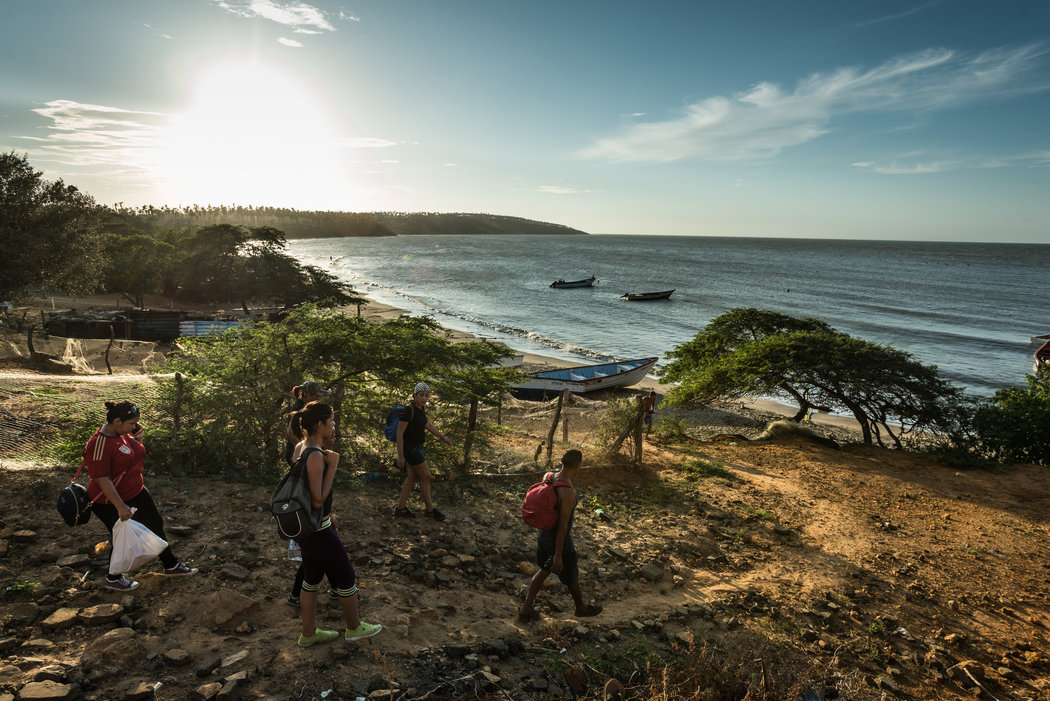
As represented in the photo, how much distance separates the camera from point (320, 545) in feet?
12.7

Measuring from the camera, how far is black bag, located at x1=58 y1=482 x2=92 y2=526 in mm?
4238

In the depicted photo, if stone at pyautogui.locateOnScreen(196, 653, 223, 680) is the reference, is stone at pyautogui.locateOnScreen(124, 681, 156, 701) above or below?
above

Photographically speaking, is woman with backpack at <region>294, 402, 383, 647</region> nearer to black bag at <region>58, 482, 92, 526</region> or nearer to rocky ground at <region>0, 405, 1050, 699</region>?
rocky ground at <region>0, 405, 1050, 699</region>

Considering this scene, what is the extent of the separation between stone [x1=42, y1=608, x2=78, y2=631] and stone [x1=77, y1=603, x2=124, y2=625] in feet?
0.16

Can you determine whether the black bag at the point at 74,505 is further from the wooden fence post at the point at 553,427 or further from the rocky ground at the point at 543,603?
the wooden fence post at the point at 553,427

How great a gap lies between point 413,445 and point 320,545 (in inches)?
96.6

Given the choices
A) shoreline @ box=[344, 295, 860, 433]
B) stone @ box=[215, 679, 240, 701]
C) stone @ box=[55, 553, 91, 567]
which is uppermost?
stone @ box=[55, 553, 91, 567]

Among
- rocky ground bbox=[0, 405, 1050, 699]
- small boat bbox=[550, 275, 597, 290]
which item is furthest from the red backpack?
small boat bbox=[550, 275, 597, 290]

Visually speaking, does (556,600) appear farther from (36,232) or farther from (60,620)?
(36,232)

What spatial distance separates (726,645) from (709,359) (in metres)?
12.4

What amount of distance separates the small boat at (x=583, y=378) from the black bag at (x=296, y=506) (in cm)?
1602

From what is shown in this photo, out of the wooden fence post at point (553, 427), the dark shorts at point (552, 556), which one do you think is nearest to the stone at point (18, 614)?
the dark shorts at point (552, 556)

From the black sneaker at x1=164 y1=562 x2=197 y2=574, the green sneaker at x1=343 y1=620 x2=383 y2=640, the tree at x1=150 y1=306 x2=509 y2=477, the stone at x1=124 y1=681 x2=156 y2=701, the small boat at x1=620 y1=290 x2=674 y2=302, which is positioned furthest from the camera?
the small boat at x1=620 y1=290 x2=674 y2=302

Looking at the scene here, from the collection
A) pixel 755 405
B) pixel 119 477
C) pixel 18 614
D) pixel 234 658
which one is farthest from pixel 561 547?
pixel 755 405
